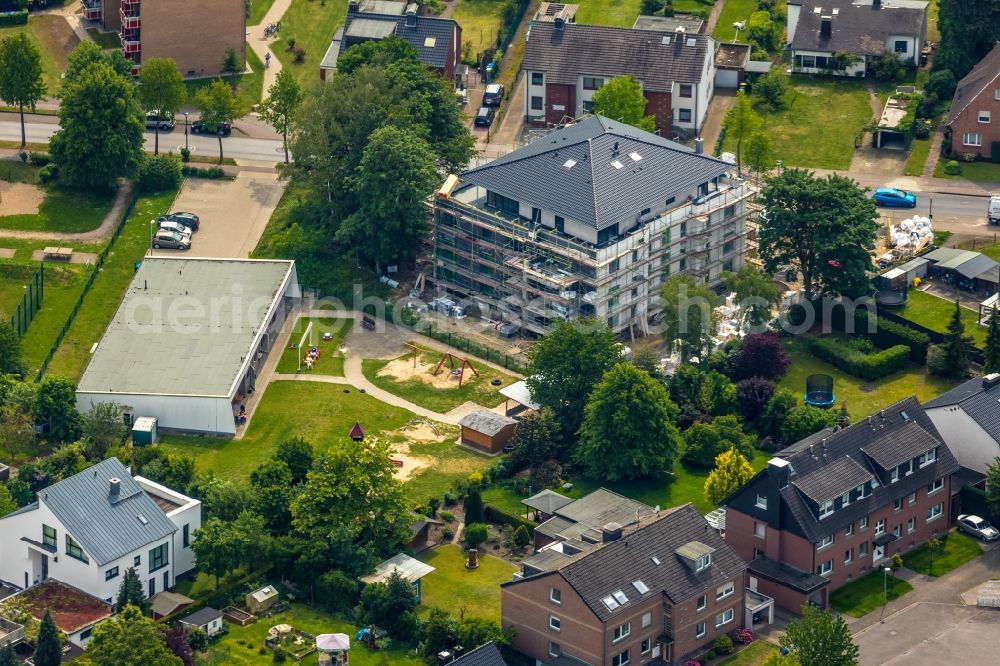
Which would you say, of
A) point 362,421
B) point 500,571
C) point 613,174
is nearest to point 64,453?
point 362,421

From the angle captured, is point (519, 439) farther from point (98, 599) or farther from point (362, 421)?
point (98, 599)

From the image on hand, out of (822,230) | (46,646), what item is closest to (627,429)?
(822,230)

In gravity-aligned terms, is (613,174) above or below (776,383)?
above

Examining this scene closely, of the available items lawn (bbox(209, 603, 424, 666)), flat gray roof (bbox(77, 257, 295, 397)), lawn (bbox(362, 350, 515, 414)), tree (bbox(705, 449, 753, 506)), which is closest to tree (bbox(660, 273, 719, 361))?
lawn (bbox(362, 350, 515, 414))

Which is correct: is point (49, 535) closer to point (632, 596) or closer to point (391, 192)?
point (632, 596)

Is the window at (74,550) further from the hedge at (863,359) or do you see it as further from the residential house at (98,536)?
the hedge at (863,359)

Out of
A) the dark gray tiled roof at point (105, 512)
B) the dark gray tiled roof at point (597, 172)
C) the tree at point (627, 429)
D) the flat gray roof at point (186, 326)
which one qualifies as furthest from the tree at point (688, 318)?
the dark gray tiled roof at point (105, 512)
